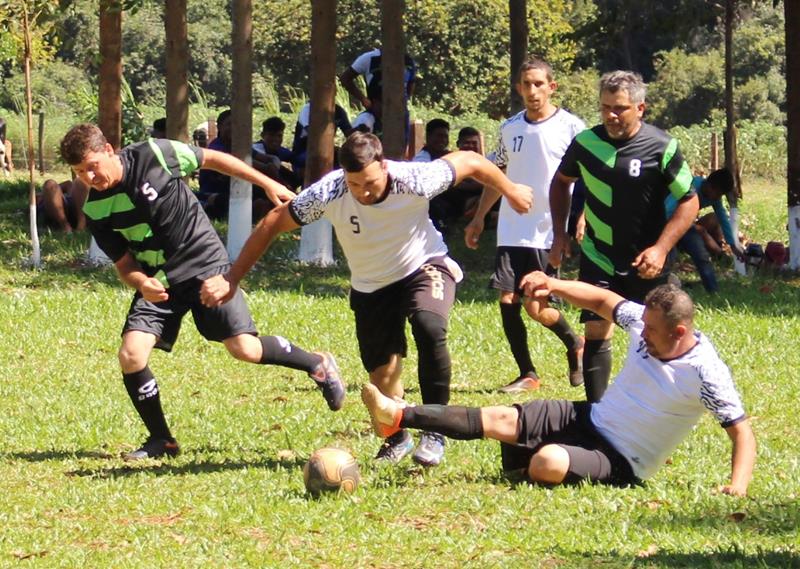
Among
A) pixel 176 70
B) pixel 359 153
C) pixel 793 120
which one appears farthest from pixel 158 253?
pixel 793 120

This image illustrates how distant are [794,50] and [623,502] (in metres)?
11.6

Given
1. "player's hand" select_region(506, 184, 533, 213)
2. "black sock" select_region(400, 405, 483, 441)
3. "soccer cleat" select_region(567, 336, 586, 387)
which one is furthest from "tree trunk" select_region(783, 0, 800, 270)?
Answer: "black sock" select_region(400, 405, 483, 441)

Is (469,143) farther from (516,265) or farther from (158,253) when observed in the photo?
(158,253)

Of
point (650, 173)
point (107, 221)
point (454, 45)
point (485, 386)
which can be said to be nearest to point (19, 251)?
point (485, 386)

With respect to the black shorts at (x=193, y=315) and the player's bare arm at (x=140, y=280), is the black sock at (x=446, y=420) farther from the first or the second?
the player's bare arm at (x=140, y=280)

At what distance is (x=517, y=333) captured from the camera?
34.1 feet

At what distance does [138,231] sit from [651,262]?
2824mm

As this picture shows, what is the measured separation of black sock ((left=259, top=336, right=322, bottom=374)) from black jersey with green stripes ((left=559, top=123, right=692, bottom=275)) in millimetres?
1744

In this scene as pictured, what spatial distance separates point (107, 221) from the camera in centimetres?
820

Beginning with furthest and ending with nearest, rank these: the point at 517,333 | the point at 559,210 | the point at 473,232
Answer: the point at 517,333
the point at 473,232
the point at 559,210

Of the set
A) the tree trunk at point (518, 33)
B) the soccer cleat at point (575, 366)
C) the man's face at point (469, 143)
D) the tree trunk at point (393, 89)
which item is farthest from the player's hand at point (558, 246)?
the man's face at point (469, 143)

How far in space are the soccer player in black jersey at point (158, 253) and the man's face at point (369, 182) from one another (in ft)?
2.54

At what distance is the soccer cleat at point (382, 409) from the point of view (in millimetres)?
6938

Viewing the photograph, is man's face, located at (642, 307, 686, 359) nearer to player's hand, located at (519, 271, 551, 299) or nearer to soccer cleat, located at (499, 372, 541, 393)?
player's hand, located at (519, 271, 551, 299)
